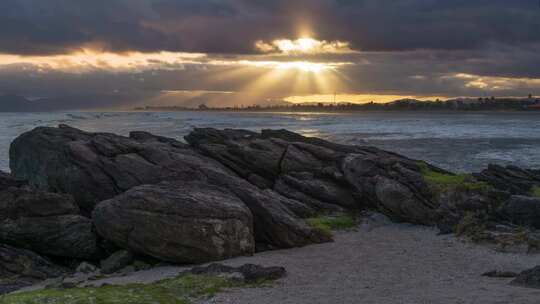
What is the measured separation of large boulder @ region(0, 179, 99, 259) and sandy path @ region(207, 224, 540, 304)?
8577 millimetres

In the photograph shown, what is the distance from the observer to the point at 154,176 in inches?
1236

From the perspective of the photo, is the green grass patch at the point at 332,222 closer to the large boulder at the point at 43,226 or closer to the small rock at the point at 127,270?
the small rock at the point at 127,270

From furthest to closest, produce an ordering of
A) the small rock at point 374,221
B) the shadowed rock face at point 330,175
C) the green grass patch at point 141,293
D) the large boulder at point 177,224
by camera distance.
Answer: the shadowed rock face at point 330,175 → the small rock at point 374,221 → the large boulder at point 177,224 → the green grass patch at point 141,293

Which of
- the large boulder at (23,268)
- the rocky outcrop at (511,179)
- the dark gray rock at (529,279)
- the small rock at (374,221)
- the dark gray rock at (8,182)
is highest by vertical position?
the dark gray rock at (8,182)

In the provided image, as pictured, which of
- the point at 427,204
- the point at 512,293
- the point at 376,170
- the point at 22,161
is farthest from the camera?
the point at 22,161

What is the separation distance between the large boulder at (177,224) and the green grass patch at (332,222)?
19.2 feet

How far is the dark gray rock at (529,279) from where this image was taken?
1819 cm

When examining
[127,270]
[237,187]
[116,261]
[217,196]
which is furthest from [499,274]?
[116,261]

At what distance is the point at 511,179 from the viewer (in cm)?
3788

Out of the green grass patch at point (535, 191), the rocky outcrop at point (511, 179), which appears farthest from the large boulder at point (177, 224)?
the green grass patch at point (535, 191)

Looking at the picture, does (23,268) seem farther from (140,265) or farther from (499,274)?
(499,274)

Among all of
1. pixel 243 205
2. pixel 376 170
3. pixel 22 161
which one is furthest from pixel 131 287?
pixel 22 161

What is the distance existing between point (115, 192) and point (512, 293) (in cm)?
2150

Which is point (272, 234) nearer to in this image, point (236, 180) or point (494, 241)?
point (236, 180)
